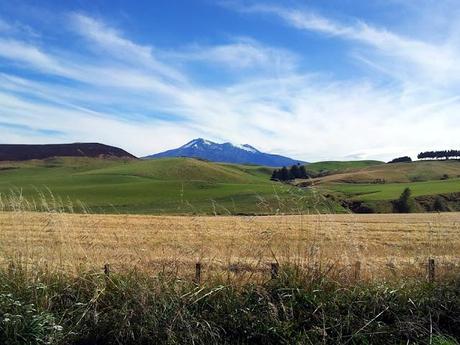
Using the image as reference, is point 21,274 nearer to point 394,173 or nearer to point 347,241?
point 347,241

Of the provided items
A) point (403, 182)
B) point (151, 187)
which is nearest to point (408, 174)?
point (403, 182)

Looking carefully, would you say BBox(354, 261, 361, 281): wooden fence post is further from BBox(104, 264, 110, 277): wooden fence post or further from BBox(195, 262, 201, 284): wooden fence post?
BBox(104, 264, 110, 277): wooden fence post

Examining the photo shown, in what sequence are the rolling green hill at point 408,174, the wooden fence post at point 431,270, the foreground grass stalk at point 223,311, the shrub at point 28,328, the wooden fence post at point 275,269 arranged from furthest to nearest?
1. the rolling green hill at point 408,174
2. the wooden fence post at point 431,270
3. the wooden fence post at point 275,269
4. the foreground grass stalk at point 223,311
5. the shrub at point 28,328

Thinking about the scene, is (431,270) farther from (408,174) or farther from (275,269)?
(408,174)

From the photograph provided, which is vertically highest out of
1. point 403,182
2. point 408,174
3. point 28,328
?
point 408,174

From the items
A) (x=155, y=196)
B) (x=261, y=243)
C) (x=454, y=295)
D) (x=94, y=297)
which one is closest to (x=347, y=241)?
(x=261, y=243)

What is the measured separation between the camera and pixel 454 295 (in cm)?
664

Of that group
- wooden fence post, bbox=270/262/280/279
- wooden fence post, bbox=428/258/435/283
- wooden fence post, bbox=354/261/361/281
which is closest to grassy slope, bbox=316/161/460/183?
wooden fence post, bbox=428/258/435/283

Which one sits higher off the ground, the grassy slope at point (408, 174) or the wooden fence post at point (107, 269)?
the grassy slope at point (408, 174)

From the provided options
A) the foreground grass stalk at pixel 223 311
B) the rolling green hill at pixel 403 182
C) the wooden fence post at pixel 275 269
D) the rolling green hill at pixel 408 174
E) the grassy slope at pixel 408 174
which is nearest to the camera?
the foreground grass stalk at pixel 223 311

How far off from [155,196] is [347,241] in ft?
272

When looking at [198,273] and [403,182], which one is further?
[403,182]

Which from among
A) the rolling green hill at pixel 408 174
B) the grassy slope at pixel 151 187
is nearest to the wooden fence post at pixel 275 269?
the grassy slope at pixel 151 187

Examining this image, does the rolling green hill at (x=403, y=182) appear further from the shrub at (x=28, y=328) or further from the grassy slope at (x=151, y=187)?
the shrub at (x=28, y=328)
